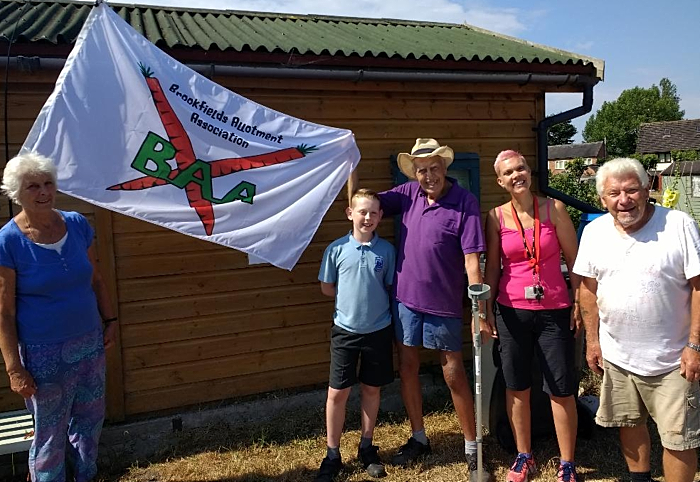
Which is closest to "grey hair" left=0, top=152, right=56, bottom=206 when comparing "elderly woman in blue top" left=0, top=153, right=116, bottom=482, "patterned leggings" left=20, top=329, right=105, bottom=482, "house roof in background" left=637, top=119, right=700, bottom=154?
"elderly woman in blue top" left=0, top=153, right=116, bottom=482

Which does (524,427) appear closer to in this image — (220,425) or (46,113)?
(220,425)

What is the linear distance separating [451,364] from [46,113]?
109 inches

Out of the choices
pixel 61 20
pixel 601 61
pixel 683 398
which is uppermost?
pixel 61 20

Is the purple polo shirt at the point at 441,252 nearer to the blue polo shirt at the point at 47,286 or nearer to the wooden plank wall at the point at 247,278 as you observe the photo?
the wooden plank wall at the point at 247,278

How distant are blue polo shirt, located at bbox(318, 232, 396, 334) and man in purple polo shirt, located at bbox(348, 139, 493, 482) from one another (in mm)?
104

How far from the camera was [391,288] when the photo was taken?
3557 mm

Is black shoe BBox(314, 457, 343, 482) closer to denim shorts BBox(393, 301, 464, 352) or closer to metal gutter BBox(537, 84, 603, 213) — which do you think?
denim shorts BBox(393, 301, 464, 352)

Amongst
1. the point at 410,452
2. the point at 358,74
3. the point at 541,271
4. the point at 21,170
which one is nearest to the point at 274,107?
the point at 358,74

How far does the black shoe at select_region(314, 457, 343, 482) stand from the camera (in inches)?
135

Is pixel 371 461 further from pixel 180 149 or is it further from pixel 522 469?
pixel 180 149

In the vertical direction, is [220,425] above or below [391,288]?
below

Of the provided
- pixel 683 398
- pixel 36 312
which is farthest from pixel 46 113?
pixel 683 398

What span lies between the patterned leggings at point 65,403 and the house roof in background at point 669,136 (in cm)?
6417

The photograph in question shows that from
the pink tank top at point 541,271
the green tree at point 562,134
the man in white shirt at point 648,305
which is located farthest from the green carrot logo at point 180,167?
the green tree at point 562,134
